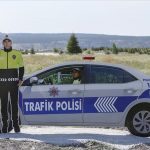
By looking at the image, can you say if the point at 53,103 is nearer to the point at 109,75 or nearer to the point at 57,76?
the point at 57,76

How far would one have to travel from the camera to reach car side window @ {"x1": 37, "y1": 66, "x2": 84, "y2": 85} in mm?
11219

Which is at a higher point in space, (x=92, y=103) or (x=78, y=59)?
(x=78, y=59)

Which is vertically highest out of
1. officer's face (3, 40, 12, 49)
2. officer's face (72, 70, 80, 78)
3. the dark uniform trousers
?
officer's face (3, 40, 12, 49)

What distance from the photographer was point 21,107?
36.7 ft

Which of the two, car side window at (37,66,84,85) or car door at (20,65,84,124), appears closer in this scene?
car door at (20,65,84,124)

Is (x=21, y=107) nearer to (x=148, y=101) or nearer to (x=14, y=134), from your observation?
(x=14, y=134)

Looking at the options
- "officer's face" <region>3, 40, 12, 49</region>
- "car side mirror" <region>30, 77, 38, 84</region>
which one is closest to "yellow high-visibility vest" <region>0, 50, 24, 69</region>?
"officer's face" <region>3, 40, 12, 49</region>

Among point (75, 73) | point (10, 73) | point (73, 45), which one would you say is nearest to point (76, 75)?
point (75, 73)

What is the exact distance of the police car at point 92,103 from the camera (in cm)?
1103

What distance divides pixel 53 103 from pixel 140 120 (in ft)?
5.50

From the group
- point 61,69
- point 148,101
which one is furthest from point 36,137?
point 148,101

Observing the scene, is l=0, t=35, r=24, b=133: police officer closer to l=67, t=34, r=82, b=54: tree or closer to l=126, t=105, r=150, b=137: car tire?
l=126, t=105, r=150, b=137: car tire

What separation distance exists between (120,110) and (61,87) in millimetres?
1201

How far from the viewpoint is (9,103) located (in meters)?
11.2
